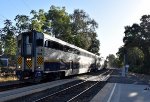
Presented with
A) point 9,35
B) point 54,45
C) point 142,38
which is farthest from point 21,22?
point 142,38

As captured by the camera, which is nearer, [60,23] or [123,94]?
[123,94]

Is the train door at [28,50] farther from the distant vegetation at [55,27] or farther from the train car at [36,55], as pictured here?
the distant vegetation at [55,27]

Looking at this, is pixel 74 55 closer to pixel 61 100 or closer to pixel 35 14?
pixel 35 14

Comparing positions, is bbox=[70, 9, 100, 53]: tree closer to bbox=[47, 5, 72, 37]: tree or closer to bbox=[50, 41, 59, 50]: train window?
bbox=[47, 5, 72, 37]: tree

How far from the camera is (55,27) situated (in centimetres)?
7156

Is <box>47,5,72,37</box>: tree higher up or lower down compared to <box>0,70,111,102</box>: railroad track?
higher up

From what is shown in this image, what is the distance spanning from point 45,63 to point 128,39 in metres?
52.7

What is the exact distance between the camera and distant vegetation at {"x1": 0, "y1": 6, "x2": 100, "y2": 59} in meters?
48.2

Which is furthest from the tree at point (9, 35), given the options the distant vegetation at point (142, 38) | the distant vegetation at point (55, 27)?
the distant vegetation at point (142, 38)

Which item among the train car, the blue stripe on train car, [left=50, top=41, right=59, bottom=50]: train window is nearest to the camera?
the train car

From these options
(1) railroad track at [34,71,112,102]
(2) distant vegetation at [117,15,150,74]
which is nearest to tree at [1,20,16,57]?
(1) railroad track at [34,71,112,102]

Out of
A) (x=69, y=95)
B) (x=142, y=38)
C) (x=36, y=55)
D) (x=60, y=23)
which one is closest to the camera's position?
(x=69, y=95)

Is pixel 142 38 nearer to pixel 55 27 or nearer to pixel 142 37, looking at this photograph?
pixel 142 37

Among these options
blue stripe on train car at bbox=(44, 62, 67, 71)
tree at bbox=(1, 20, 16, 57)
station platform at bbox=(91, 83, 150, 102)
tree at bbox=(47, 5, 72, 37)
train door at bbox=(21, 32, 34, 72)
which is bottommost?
station platform at bbox=(91, 83, 150, 102)
